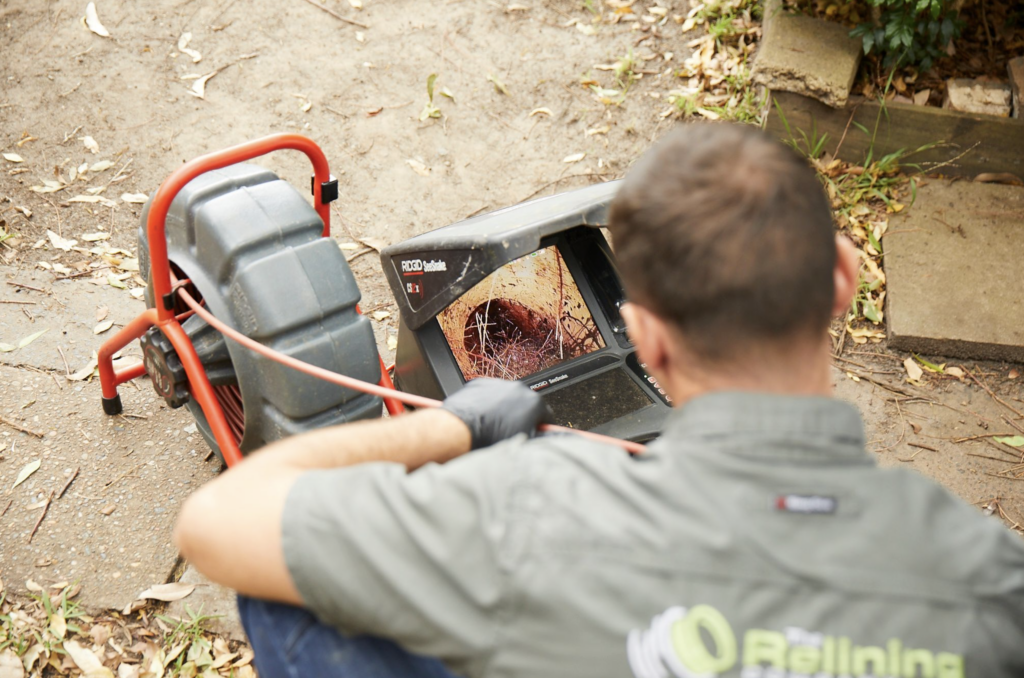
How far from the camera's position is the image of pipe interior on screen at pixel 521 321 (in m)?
2.33

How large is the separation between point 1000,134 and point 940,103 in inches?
12.6

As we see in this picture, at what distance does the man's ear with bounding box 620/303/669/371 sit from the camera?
44.7 inches

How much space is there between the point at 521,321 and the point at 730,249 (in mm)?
1395

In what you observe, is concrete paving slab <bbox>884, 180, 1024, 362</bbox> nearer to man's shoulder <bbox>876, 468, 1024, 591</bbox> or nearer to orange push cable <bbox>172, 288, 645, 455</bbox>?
orange push cable <bbox>172, 288, 645, 455</bbox>

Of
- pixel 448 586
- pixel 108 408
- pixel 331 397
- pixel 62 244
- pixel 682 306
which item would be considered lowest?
pixel 108 408

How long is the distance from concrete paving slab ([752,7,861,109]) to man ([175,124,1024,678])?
8.61ft

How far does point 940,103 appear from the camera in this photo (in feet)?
12.1

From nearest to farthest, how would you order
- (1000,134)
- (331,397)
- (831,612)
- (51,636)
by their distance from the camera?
(831,612), (331,397), (51,636), (1000,134)

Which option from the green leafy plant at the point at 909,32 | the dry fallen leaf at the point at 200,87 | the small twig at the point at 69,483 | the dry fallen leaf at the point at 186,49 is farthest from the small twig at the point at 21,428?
the green leafy plant at the point at 909,32

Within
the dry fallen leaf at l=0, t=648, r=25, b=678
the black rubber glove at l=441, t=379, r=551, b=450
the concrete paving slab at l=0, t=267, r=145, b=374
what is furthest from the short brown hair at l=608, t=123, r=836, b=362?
the concrete paving slab at l=0, t=267, r=145, b=374

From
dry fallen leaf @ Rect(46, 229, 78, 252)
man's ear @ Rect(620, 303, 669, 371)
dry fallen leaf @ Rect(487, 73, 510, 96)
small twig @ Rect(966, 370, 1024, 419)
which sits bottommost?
small twig @ Rect(966, 370, 1024, 419)

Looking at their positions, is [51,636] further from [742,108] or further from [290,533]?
[742,108]

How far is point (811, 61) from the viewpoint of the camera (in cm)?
350

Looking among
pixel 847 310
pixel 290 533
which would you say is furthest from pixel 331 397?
pixel 847 310
